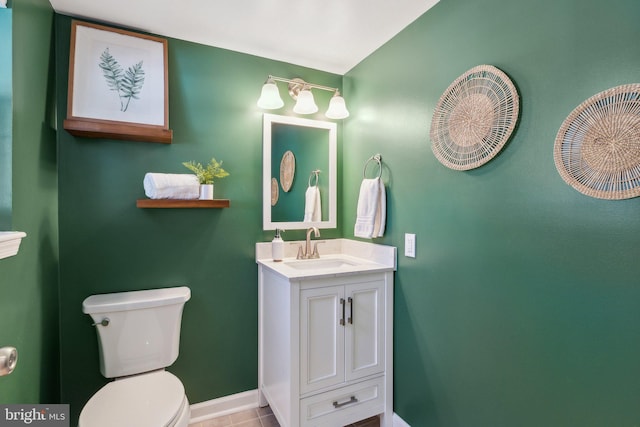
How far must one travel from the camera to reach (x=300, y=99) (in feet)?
6.74

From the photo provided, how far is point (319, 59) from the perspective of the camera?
83.9 inches

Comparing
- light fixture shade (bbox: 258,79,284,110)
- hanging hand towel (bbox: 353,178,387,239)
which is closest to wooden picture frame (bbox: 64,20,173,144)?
light fixture shade (bbox: 258,79,284,110)

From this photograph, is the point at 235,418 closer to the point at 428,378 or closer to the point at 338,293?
the point at 338,293

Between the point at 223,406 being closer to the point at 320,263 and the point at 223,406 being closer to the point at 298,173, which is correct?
the point at 320,263

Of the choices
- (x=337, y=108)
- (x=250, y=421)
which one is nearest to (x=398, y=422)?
(x=250, y=421)

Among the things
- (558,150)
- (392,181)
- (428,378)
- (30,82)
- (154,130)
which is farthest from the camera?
(392,181)

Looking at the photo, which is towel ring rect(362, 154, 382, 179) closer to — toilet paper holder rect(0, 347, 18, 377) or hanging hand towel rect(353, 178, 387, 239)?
hanging hand towel rect(353, 178, 387, 239)

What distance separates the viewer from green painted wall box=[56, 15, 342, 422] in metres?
1.68

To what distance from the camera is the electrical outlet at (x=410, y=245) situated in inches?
67.4

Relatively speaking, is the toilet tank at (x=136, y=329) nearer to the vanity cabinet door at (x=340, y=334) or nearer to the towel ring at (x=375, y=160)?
the vanity cabinet door at (x=340, y=334)

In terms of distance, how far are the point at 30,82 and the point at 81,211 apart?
0.65 m

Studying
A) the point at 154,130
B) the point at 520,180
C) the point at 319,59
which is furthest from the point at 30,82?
the point at 520,180

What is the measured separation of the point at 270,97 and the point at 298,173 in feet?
1.74

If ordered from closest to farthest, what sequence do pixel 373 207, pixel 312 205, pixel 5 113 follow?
pixel 5 113 < pixel 373 207 < pixel 312 205
